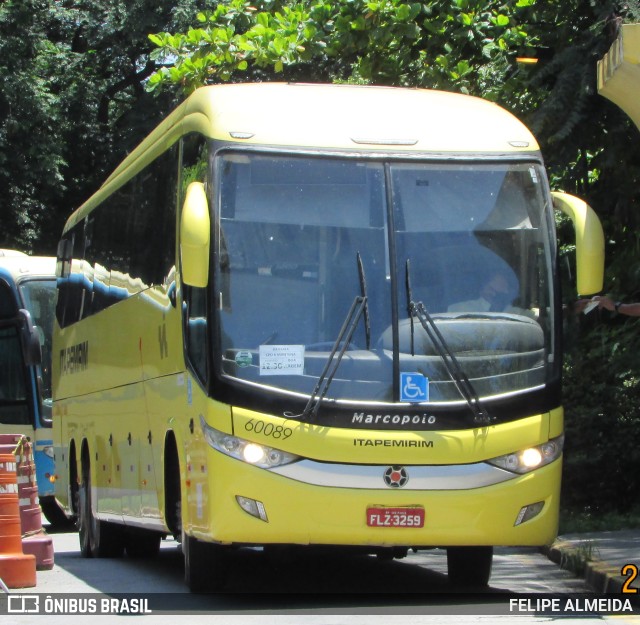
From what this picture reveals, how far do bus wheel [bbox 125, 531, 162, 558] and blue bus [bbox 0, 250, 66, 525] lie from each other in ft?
17.1

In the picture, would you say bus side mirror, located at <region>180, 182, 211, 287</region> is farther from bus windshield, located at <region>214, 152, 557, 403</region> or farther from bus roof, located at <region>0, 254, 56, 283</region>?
bus roof, located at <region>0, 254, 56, 283</region>

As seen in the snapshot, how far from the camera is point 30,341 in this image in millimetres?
19984

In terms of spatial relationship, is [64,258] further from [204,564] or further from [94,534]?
[204,564]

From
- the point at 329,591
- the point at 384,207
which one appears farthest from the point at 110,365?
the point at 384,207

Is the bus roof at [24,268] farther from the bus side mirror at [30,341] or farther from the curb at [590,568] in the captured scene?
the curb at [590,568]

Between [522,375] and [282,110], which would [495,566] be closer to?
[522,375]

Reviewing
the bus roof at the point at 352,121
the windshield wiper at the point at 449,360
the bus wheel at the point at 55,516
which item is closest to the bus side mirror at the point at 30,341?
the bus wheel at the point at 55,516

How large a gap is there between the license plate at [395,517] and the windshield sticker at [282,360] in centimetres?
104

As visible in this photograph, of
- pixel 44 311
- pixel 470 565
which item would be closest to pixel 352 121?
pixel 470 565

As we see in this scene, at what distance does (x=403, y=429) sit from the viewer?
30.7 feet

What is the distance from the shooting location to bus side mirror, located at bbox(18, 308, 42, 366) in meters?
19.9

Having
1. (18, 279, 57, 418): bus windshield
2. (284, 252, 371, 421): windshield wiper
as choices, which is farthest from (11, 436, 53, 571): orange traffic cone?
(18, 279, 57, 418): bus windshield

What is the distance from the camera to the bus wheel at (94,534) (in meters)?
15.0

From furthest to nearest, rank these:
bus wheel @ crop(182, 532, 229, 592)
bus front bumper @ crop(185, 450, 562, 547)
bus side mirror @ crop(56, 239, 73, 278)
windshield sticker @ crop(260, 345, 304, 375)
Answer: bus side mirror @ crop(56, 239, 73, 278)
bus wheel @ crop(182, 532, 229, 592)
windshield sticker @ crop(260, 345, 304, 375)
bus front bumper @ crop(185, 450, 562, 547)
